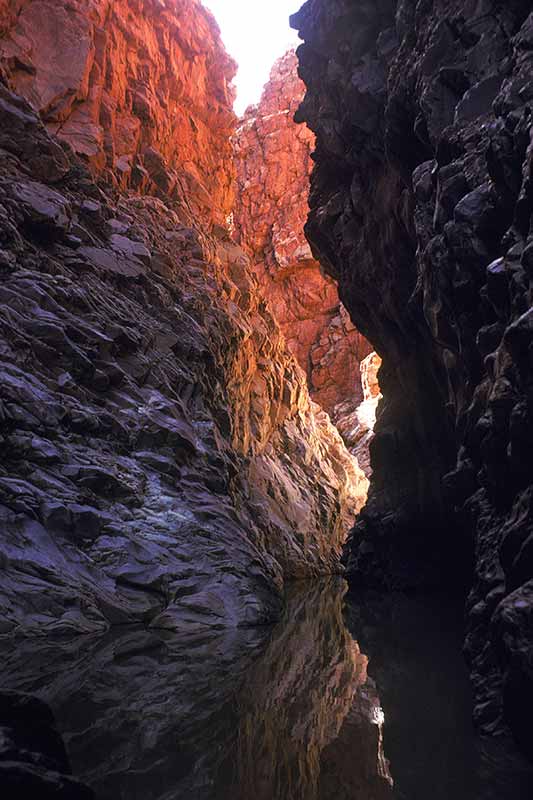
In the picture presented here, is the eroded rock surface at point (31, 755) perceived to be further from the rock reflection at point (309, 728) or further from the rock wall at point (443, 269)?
the rock wall at point (443, 269)

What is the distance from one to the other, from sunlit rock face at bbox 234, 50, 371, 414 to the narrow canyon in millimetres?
22837

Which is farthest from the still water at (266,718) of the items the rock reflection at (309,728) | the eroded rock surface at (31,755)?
the eroded rock surface at (31,755)

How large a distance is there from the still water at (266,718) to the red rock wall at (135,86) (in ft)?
58.9

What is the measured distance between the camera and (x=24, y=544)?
32.1 feet

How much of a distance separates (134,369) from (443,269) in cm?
992

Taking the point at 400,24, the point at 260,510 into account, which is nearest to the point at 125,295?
the point at 260,510

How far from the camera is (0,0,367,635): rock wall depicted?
36.0 feet

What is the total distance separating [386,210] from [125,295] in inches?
335

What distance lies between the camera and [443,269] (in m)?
8.59

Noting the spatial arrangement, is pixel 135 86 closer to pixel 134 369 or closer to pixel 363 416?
pixel 134 369

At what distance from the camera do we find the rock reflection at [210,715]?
423cm

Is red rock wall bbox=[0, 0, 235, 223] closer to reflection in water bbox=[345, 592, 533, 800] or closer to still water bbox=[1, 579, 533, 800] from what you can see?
still water bbox=[1, 579, 533, 800]

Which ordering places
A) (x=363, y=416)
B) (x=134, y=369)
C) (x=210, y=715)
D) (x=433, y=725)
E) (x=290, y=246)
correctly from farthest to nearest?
1. (x=290, y=246)
2. (x=363, y=416)
3. (x=134, y=369)
4. (x=210, y=715)
5. (x=433, y=725)

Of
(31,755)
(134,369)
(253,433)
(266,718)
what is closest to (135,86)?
(134,369)
